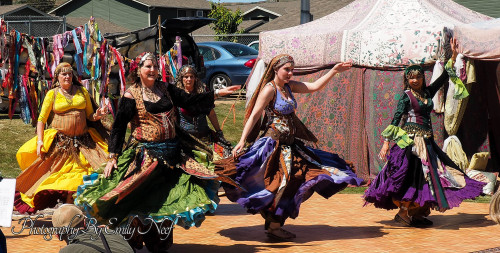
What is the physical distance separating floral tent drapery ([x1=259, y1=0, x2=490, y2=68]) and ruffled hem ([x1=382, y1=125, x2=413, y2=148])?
327 centimetres

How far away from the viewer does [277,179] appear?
342 inches

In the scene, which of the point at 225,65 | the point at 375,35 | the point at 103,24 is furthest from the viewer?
the point at 103,24

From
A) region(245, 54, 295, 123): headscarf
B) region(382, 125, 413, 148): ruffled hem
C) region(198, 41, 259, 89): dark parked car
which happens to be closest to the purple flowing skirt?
region(245, 54, 295, 123): headscarf

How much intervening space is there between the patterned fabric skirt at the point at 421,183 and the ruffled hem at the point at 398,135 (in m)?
0.06

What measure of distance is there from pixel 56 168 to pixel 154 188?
2.31m

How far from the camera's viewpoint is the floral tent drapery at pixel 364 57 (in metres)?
12.8

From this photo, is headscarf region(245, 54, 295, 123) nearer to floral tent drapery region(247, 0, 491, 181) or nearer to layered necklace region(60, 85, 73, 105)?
layered necklace region(60, 85, 73, 105)

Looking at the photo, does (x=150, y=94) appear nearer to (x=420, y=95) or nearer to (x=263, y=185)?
(x=263, y=185)

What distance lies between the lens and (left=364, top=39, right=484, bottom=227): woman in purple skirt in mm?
9414

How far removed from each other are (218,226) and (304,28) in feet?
18.7

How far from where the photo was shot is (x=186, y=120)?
10.5 meters

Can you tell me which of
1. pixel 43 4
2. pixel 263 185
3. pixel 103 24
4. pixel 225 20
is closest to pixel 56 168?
pixel 263 185

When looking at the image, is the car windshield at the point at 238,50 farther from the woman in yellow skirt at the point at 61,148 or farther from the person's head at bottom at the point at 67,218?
the person's head at bottom at the point at 67,218

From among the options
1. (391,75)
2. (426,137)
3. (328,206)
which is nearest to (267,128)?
(426,137)
